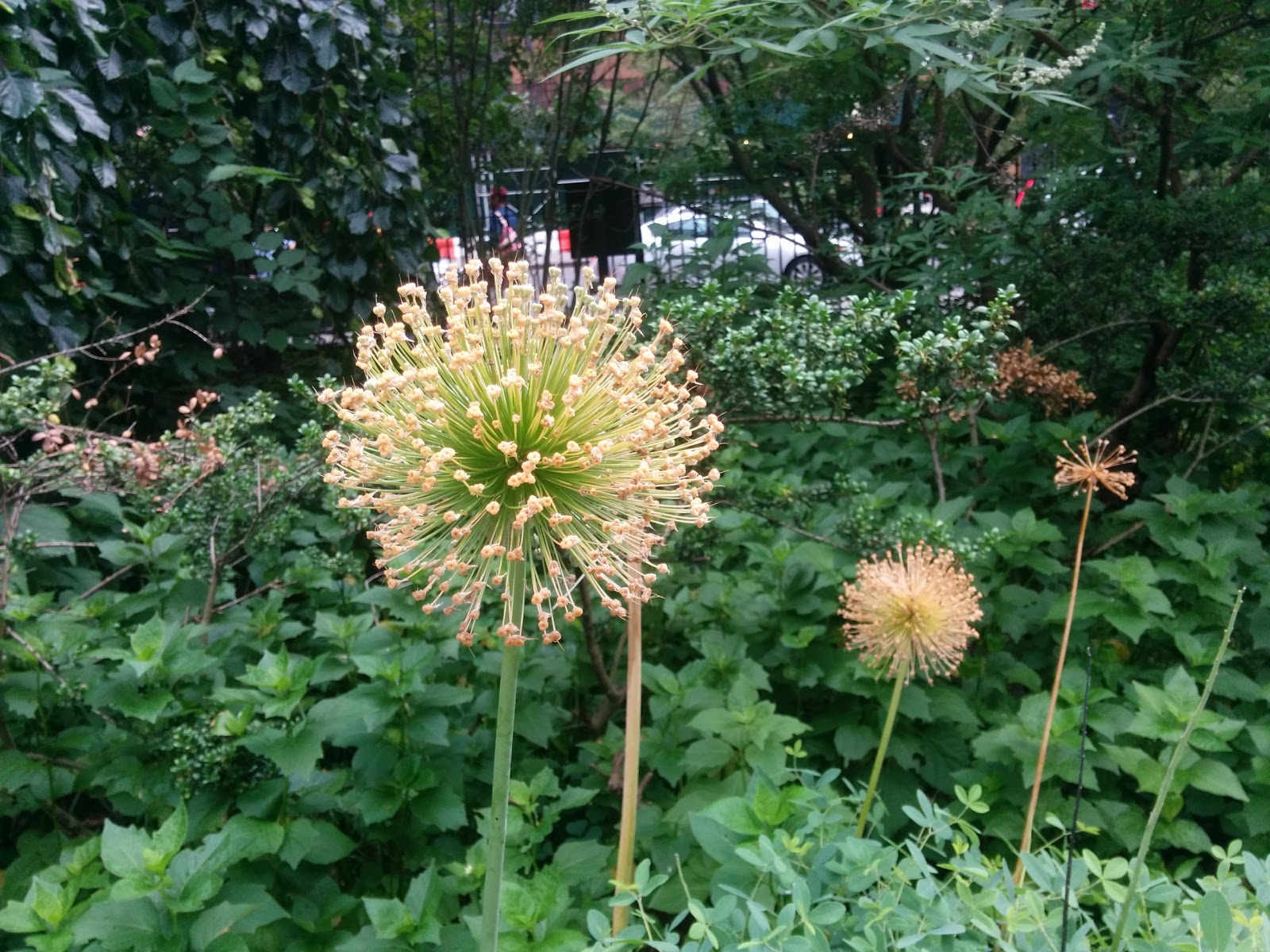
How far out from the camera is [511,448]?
1208 mm

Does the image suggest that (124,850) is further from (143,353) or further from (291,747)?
(143,353)

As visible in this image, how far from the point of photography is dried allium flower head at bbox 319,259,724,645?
4.05ft

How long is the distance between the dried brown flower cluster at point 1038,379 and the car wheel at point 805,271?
1617 mm

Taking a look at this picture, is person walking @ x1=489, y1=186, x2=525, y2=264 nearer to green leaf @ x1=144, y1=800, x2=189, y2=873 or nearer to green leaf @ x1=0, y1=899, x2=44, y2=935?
green leaf @ x1=144, y1=800, x2=189, y2=873

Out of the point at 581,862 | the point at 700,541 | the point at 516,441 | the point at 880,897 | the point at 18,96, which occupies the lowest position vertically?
the point at 581,862

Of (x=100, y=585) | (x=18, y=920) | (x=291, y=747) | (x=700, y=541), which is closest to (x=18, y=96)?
(x=100, y=585)

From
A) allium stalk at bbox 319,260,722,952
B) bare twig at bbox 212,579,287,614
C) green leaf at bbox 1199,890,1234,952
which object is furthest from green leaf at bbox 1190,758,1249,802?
bare twig at bbox 212,579,287,614

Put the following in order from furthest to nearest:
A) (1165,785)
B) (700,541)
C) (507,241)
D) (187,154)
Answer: (507,241), (187,154), (700,541), (1165,785)

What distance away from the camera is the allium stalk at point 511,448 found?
4.03ft

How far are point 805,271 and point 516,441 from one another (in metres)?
5.19

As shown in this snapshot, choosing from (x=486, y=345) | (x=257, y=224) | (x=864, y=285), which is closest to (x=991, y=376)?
(x=486, y=345)

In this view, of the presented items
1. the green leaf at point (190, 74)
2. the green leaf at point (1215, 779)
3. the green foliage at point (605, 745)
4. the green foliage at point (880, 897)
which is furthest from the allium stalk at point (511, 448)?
the green leaf at point (190, 74)

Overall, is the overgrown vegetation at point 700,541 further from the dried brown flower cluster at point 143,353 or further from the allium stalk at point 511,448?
the allium stalk at point 511,448

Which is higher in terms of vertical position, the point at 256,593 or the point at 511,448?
the point at 511,448
